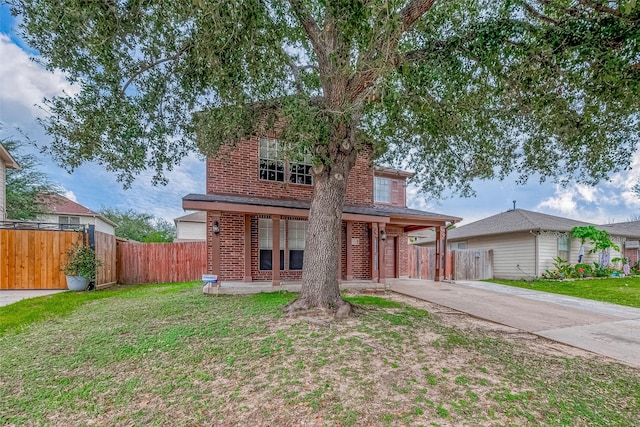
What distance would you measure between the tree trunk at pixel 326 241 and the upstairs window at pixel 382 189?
890 centimetres

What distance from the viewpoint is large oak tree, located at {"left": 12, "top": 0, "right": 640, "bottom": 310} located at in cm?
450

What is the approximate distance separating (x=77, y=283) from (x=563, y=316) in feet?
44.2

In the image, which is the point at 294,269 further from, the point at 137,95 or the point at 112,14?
the point at 112,14

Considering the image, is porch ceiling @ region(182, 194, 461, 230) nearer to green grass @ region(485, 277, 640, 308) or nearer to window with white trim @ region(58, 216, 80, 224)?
green grass @ region(485, 277, 640, 308)

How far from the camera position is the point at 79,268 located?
31.8 ft

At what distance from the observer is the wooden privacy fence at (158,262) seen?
511 inches

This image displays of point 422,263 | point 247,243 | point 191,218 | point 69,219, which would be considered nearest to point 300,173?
point 247,243

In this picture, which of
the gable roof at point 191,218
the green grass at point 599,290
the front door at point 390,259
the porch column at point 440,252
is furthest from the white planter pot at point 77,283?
the green grass at point 599,290

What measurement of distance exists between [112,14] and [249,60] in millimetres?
2020

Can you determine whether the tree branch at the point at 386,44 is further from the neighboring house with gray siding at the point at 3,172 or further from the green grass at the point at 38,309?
the neighboring house with gray siding at the point at 3,172

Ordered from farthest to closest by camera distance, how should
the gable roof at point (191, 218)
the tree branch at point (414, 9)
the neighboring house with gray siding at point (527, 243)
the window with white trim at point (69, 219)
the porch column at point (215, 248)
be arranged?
1. the gable roof at point (191, 218)
2. the window with white trim at point (69, 219)
3. the neighboring house with gray siding at point (527, 243)
4. the porch column at point (215, 248)
5. the tree branch at point (414, 9)

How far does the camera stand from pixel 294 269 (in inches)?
406

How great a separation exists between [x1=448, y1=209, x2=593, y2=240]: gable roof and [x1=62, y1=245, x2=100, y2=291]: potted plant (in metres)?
18.5

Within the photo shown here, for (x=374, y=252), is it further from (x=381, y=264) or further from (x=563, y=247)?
(x=563, y=247)
